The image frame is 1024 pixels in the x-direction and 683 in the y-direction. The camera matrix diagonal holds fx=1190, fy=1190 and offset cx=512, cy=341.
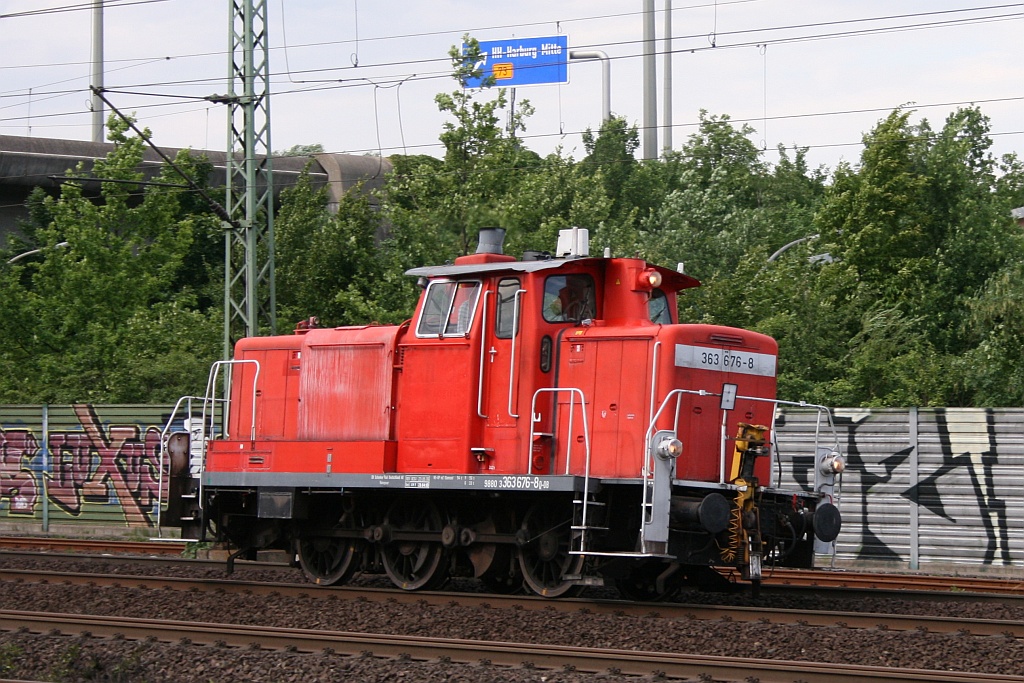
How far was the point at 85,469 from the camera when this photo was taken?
22422mm

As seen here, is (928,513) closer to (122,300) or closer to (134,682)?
(134,682)

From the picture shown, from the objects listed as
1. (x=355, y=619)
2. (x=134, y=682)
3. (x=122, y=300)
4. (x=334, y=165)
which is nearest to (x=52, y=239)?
(x=122, y=300)

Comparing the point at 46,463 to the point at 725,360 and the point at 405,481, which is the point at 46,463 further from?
the point at 725,360

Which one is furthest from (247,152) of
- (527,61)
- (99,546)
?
(527,61)

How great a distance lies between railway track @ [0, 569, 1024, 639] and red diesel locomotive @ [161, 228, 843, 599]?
16.8 inches

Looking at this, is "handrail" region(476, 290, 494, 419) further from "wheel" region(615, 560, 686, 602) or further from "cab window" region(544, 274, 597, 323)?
"wheel" region(615, 560, 686, 602)

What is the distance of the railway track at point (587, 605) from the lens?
10.00 m

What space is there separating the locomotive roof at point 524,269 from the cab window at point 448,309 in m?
0.14

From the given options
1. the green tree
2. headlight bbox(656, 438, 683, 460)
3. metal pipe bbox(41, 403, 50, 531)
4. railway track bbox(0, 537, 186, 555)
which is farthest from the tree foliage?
headlight bbox(656, 438, 683, 460)

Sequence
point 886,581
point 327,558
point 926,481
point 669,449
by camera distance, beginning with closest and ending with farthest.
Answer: point 669,449 → point 327,558 → point 886,581 → point 926,481

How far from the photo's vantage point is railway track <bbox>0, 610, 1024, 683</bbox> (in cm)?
774

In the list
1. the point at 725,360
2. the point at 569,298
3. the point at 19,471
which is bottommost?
the point at 19,471

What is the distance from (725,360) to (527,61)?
41780mm

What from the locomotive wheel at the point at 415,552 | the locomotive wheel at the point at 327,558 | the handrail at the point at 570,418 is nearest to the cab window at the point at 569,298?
the handrail at the point at 570,418
